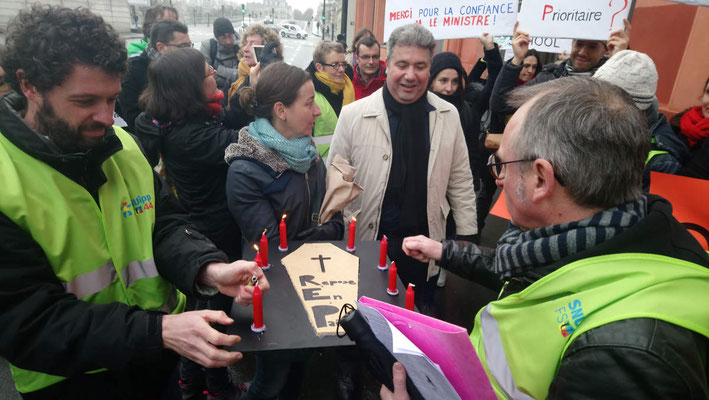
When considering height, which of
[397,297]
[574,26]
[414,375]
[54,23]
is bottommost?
[397,297]

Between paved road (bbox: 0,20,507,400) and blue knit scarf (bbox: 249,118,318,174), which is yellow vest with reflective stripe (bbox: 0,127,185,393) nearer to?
blue knit scarf (bbox: 249,118,318,174)

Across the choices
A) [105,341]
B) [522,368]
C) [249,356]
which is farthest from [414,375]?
[249,356]

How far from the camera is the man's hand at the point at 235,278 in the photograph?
1.55 meters

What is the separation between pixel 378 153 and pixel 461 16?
223 centimetres

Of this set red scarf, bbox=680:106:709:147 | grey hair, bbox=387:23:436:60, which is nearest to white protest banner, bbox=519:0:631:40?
red scarf, bbox=680:106:709:147

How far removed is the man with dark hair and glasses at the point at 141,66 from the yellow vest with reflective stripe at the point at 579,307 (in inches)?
145

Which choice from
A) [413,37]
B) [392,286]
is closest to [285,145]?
[392,286]

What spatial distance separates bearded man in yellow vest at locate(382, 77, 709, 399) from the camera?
2.90 ft

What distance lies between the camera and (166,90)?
2.75 m

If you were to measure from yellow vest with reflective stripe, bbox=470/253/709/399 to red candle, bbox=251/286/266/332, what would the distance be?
0.82 m

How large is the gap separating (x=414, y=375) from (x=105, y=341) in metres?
0.99

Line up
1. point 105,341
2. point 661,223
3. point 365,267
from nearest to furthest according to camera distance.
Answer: point 661,223, point 105,341, point 365,267

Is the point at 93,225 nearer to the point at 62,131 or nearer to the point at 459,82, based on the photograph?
the point at 62,131

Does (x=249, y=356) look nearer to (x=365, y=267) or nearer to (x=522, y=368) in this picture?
(x=365, y=267)
